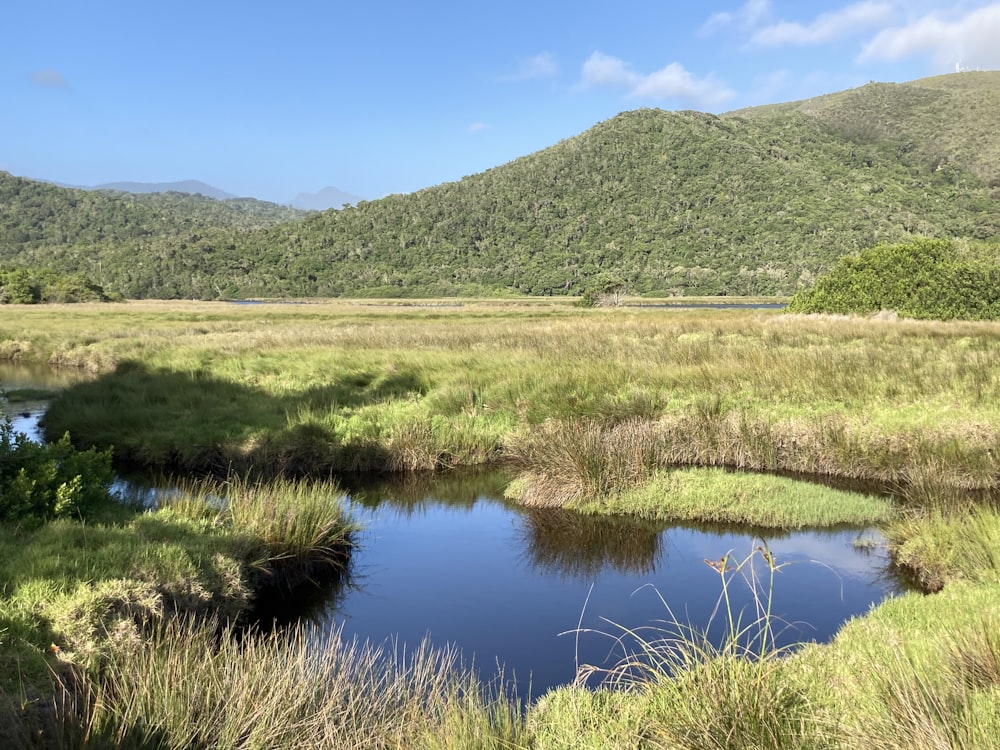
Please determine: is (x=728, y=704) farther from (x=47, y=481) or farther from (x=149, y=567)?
(x=47, y=481)

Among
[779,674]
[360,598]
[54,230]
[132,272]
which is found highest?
[54,230]

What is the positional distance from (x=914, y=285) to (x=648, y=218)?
112820 mm

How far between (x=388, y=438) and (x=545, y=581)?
5.88 m

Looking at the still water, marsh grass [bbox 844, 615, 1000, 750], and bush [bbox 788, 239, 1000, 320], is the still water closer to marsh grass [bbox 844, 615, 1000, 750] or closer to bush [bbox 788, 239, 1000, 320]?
marsh grass [bbox 844, 615, 1000, 750]

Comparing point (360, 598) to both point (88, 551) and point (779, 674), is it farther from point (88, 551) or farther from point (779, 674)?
point (779, 674)

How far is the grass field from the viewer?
3.98 meters

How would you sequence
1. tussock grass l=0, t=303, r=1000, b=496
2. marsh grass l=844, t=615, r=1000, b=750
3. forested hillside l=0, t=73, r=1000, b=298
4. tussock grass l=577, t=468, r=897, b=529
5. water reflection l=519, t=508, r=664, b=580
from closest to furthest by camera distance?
marsh grass l=844, t=615, r=1000, b=750 → water reflection l=519, t=508, r=664, b=580 → tussock grass l=577, t=468, r=897, b=529 → tussock grass l=0, t=303, r=1000, b=496 → forested hillside l=0, t=73, r=1000, b=298

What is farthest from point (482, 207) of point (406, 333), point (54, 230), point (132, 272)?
point (406, 333)

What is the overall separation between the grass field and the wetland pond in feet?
1.72

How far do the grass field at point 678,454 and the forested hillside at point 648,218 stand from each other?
10384 centimetres

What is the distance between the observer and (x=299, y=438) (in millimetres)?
13078

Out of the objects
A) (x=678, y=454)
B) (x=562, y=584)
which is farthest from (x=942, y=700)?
(x=678, y=454)

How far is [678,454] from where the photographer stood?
1198 cm

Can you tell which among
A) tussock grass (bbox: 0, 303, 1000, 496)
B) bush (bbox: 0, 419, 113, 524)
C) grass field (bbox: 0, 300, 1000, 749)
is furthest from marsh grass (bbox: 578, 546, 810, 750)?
bush (bbox: 0, 419, 113, 524)
